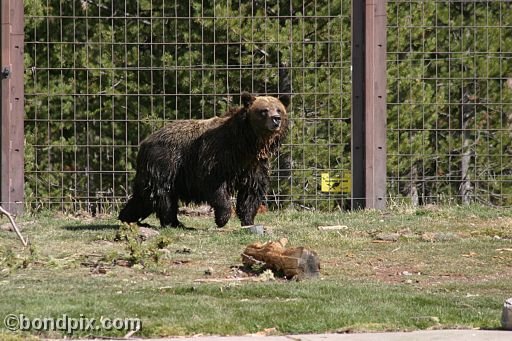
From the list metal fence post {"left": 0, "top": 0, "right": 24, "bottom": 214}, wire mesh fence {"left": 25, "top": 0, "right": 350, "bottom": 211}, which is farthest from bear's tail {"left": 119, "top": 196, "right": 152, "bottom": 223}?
wire mesh fence {"left": 25, "top": 0, "right": 350, "bottom": 211}

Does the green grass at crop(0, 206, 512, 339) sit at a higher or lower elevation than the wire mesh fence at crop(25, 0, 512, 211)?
lower

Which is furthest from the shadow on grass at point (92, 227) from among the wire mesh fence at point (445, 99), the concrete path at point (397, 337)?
the wire mesh fence at point (445, 99)

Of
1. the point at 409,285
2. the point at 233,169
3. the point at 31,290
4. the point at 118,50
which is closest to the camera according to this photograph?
the point at 31,290

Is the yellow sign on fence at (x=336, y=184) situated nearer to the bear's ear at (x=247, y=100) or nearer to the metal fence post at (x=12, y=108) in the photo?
the bear's ear at (x=247, y=100)

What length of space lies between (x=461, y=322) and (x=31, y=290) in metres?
3.25

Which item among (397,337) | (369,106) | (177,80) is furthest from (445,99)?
(397,337)

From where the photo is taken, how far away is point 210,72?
1786cm

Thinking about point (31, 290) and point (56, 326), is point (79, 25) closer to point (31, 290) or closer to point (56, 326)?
point (31, 290)

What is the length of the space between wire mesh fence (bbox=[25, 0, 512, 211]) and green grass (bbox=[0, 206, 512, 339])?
9.54ft

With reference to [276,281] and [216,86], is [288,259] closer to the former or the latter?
[276,281]

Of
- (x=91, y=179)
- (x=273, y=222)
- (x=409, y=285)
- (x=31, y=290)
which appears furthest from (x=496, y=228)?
(x=91, y=179)

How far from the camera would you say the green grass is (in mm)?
7945

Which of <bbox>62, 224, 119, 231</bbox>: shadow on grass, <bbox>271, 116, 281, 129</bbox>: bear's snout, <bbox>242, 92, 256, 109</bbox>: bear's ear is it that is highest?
<bbox>242, 92, 256, 109</bbox>: bear's ear

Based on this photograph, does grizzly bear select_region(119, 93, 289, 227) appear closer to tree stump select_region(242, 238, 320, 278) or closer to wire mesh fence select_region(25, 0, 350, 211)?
tree stump select_region(242, 238, 320, 278)
